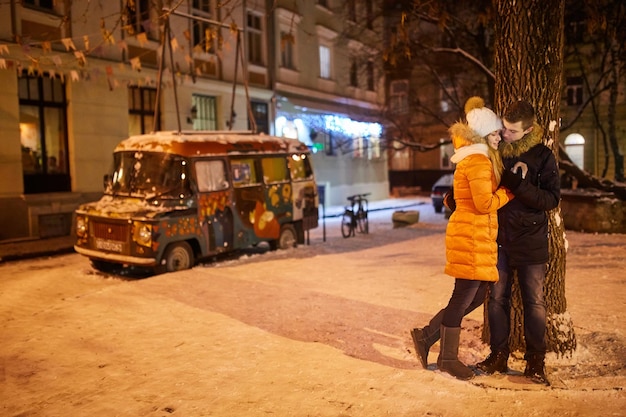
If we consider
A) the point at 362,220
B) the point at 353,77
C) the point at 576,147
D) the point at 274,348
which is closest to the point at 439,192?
the point at 362,220

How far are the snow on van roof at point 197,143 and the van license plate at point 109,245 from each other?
1.86 metres

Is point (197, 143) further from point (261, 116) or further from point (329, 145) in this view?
point (329, 145)

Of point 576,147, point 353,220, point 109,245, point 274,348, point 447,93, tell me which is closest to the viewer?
point 274,348

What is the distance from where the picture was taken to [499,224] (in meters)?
4.71

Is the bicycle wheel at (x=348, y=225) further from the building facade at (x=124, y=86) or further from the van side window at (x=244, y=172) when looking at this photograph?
the van side window at (x=244, y=172)

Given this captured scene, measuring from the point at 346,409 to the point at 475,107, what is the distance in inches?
101

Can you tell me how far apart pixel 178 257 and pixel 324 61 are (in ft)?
70.9

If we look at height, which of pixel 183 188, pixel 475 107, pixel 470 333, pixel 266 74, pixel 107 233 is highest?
pixel 266 74

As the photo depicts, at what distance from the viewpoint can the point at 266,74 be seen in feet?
83.0

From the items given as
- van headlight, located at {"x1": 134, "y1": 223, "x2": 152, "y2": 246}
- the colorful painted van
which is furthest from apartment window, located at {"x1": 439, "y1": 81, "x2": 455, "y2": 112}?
van headlight, located at {"x1": 134, "y1": 223, "x2": 152, "y2": 246}

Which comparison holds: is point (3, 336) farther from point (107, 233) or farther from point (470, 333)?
point (470, 333)

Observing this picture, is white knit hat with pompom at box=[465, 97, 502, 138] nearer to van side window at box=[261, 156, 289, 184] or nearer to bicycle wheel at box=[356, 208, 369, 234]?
van side window at box=[261, 156, 289, 184]

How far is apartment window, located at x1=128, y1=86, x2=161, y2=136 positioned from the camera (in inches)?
765

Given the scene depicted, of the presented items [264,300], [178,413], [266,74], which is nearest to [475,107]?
[178,413]
